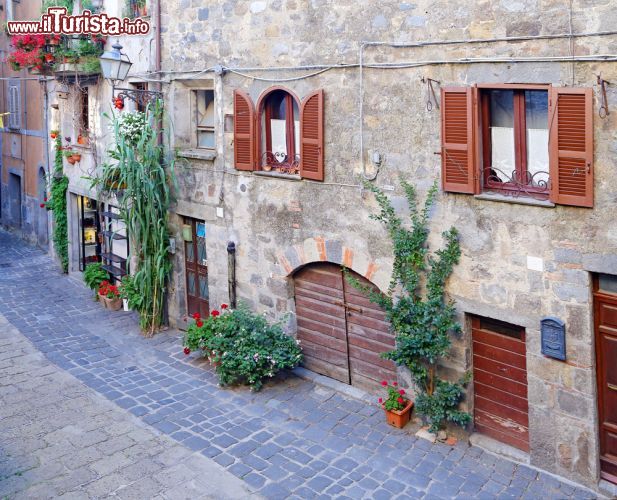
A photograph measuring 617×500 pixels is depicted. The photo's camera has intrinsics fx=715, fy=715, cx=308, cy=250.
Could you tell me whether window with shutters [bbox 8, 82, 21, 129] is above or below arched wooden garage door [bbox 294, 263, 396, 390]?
above

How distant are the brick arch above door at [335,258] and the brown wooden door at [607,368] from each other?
102 inches

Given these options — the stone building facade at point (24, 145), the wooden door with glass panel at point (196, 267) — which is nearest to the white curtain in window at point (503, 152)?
the wooden door with glass panel at point (196, 267)

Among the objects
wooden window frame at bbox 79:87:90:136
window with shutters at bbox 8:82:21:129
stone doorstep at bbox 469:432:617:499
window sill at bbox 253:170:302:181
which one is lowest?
stone doorstep at bbox 469:432:617:499

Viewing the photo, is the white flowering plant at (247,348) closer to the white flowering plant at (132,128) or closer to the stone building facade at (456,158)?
the stone building facade at (456,158)

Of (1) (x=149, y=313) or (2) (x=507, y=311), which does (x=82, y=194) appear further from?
(2) (x=507, y=311)

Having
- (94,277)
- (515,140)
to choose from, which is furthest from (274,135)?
(94,277)

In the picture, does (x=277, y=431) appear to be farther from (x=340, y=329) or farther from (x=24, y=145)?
(x=24, y=145)

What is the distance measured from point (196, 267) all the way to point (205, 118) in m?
2.51

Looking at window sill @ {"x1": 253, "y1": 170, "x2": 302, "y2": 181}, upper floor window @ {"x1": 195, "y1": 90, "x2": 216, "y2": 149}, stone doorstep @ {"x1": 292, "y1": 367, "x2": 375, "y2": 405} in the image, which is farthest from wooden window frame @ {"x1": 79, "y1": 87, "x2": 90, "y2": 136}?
stone doorstep @ {"x1": 292, "y1": 367, "x2": 375, "y2": 405}

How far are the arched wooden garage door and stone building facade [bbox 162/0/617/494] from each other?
247mm

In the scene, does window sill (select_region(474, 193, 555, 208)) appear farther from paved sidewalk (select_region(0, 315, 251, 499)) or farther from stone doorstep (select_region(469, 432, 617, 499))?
paved sidewalk (select_region(0, 315, 251, 499))

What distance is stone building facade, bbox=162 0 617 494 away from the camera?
6789mm

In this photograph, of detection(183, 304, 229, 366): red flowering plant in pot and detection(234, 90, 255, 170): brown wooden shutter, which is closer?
detection(183, 304, 229, 366): red flowering plant in pot

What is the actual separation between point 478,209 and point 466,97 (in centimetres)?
119
